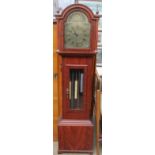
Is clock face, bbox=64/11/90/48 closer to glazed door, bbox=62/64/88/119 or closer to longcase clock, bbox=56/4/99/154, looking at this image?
longcase clock, bbox=56/4/99/154

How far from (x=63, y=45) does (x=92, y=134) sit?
0.90 metres

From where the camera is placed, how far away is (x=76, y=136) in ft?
8.14

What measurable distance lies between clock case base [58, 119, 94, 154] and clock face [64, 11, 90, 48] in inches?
31.0

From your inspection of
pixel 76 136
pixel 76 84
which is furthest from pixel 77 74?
pixel 76 136

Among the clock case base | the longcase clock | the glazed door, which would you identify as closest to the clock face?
the longcase clock

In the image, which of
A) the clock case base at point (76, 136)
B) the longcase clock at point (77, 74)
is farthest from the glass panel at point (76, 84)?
the clock case base at point (76, 136)

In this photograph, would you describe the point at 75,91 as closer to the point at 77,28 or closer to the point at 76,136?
the point at 76,136

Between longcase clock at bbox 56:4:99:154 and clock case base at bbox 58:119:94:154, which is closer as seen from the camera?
longcase clock at bbox 56:4:99:154

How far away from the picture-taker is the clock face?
2.31 metres

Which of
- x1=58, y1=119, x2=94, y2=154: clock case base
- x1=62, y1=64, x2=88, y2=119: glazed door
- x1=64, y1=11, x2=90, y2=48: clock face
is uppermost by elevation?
x1=64, y1=11, x2=90, y2=48: clock face

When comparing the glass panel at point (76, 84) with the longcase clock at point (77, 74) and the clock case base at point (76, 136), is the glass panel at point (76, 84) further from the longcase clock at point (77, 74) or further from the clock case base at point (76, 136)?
the clock case base at point (76, 136)

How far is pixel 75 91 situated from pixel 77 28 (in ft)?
1.94

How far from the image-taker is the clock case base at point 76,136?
2.48 meters

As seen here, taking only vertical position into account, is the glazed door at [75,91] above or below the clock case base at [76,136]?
above
